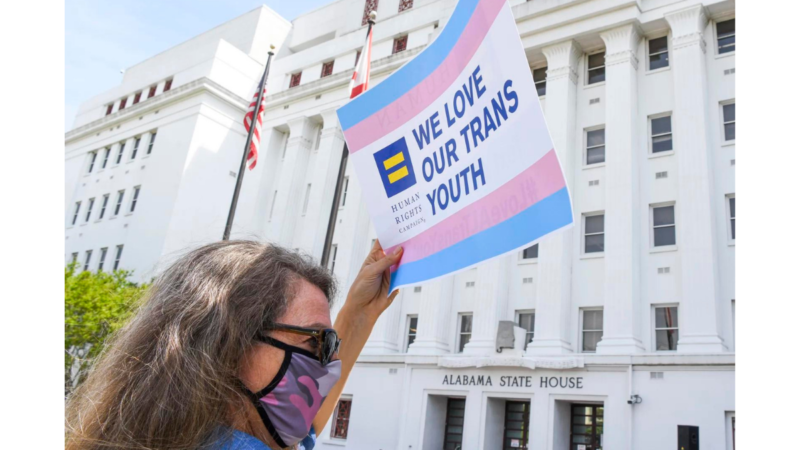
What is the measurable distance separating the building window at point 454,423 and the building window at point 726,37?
17122mm

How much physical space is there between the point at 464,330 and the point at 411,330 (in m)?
2.91

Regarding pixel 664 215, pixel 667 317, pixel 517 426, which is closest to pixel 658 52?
pixel 664 215

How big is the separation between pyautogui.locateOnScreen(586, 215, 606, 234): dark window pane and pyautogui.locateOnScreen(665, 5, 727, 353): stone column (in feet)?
9.54

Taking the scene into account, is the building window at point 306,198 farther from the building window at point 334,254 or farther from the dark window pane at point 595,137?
the dark window pane at point 595,137

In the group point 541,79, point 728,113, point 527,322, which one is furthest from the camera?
point 541,79

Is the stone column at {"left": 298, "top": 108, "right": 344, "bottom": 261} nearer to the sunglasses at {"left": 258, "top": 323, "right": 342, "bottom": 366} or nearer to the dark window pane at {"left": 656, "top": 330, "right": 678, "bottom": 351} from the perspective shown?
the dark window pane at {"left": 656, "top": 330, "right": 678, "bottom": 351}

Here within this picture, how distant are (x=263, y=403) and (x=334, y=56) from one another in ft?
123

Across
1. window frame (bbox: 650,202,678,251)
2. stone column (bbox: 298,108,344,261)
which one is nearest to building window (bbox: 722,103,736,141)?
window frame (bbox: 650,202,678,251)

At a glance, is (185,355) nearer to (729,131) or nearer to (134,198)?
(729,131)

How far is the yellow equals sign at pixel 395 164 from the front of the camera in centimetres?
295

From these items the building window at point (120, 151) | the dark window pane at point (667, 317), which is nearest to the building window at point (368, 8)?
the building window at point (120, 151)

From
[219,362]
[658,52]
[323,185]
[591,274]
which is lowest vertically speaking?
[219,362]

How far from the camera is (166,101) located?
4112 cm

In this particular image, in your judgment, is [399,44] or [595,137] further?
[399,44]
